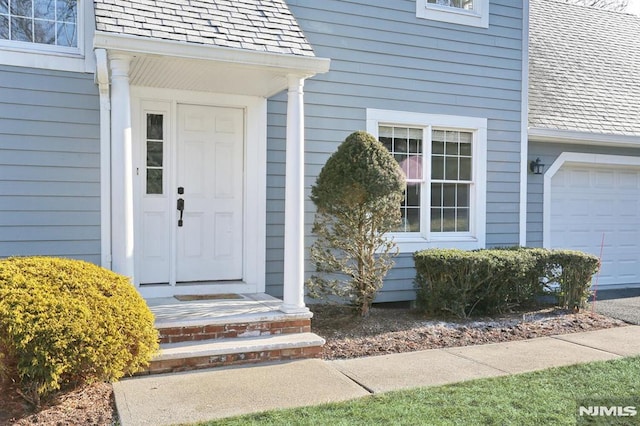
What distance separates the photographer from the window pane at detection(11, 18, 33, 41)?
604 centimetres

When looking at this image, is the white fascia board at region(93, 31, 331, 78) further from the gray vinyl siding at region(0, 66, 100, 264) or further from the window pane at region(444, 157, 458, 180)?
the window pane at region(444, 157, 458, 180)

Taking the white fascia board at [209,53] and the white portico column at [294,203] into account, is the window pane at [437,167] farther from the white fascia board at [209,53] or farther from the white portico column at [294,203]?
the white fascia board at [209,53]

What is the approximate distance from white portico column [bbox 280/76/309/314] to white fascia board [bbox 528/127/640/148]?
4634mm

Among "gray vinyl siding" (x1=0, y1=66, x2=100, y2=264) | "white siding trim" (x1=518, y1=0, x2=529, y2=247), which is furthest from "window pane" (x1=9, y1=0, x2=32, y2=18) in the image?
"white siding trim" (x1=518, y1=0, x2=529, y2=247)

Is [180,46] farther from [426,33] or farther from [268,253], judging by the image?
[426,33]

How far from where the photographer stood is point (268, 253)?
23.4 ft

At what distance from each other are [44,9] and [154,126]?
166 centimetres

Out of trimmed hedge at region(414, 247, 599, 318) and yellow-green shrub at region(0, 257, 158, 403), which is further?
trimmed hedge at region(414, 247, 599, 318)

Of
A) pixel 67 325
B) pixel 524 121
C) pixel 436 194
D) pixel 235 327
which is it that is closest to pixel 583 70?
pixel 524 121

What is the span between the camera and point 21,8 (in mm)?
6094

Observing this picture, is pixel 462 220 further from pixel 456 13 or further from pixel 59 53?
pixel 59 53

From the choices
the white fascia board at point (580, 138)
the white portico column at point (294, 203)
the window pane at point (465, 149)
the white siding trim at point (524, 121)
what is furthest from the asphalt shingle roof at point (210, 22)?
the white fascia board at point (580, 138)

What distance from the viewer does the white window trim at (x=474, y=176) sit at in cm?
786

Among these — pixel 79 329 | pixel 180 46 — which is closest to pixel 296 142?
pixel 180 46
